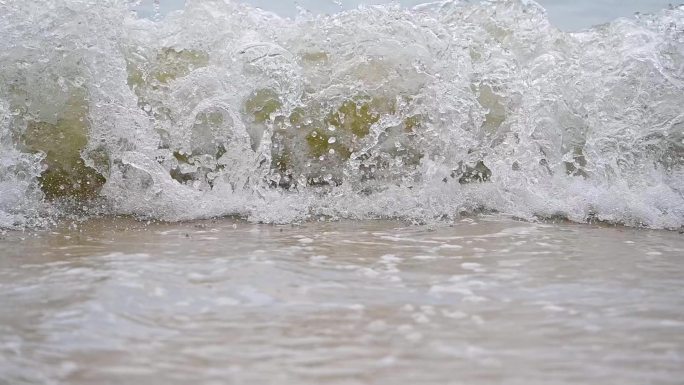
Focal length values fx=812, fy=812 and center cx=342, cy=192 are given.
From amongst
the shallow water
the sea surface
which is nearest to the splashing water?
the sea surface

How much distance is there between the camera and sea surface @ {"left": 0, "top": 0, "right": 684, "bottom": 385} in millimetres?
1868

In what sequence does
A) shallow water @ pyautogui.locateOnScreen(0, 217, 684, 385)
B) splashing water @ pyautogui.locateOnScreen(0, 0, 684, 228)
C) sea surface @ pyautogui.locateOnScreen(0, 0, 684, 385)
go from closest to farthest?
1. shallow water @ pyautogui.locateOnScreen(0, 217, 684, 385)
2. sea surface @ pyautogui.locateOnScreen(0, 0, 684, 385)
3. splashing water @ pyautogui.locateOnScreen(0, 0, 684, 228)

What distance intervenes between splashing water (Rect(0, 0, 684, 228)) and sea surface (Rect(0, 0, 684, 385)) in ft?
0.05

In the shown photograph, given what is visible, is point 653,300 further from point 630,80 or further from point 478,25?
point 478,25

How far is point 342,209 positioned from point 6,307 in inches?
81.2

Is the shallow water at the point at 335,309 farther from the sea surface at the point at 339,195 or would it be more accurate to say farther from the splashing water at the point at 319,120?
the splashing water at the point at 319,120

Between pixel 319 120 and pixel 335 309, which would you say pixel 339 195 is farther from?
pixel 335 309

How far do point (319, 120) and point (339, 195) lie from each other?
0.68 metres

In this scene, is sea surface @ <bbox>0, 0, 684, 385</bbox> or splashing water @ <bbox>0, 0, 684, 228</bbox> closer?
sea surface @ <bbox>0, 0, 684, 385</bbox>

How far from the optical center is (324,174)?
15.0 ft

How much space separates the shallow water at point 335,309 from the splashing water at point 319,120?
0.74 metres

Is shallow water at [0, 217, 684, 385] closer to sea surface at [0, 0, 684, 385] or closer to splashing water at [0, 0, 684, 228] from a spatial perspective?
sea surface at [0, 0, 684, 385]

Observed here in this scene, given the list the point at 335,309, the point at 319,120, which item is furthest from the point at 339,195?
the point at 335,309

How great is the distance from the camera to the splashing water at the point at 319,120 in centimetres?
410
